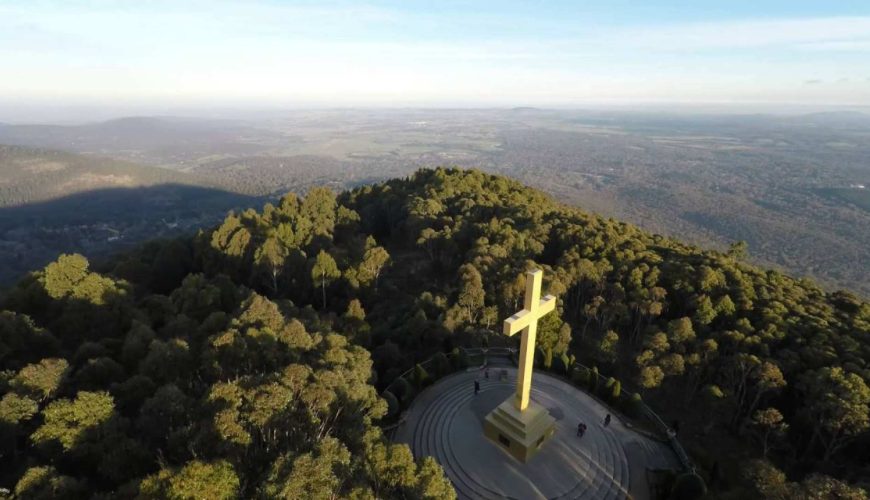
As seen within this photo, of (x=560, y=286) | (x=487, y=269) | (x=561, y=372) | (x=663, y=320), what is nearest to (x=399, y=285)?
(x=487, y=269)

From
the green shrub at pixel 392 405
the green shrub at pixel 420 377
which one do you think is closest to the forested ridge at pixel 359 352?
the green shrub at pixel 392 405

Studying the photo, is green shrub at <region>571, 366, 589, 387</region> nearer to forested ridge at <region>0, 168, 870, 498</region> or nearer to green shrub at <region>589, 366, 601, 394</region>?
green shrub at <region>589, 366, 601, 394</region>

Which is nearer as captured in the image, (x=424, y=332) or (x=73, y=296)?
(x=73, y=296)

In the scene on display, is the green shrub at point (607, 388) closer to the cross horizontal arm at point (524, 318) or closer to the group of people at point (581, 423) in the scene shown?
the group of people at point (581, 423)

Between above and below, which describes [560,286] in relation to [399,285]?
above

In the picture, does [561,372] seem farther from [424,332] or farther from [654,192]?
[654,192]

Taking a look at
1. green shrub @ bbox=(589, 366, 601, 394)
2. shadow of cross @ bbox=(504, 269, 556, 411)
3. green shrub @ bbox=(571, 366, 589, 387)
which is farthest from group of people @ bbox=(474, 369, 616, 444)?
shadow of cross @ bbox=(504, 269, 556, 411)
